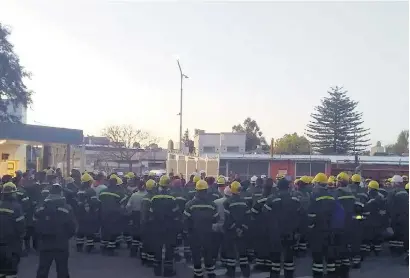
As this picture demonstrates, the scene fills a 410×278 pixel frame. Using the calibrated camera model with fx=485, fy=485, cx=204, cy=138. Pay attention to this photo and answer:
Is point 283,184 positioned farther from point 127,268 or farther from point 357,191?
point 127,268

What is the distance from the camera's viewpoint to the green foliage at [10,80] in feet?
93.3

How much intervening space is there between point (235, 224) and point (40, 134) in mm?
19894

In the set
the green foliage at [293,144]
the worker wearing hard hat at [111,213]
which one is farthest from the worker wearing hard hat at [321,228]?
the green foliage at [293,144]

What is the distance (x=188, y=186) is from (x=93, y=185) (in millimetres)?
3103

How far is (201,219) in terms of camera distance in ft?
34.8

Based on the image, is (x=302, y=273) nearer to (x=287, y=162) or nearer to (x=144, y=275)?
(x=144, y=275)

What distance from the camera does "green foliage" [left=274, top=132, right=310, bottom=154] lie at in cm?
7188

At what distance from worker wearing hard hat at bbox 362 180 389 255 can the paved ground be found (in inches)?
25.6

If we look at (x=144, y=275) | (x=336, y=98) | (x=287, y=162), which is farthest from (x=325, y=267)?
(x=336, y=98)

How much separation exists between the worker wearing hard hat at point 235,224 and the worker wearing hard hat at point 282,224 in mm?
571

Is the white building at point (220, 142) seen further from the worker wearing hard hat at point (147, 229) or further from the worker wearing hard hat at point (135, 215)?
the worker wearing hard hat at point (147, 229)

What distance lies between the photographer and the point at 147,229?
11.8 m

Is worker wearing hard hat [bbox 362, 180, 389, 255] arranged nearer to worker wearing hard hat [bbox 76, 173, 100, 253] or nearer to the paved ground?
the paved ground

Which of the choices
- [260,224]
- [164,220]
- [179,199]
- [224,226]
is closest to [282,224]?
[260,224]
